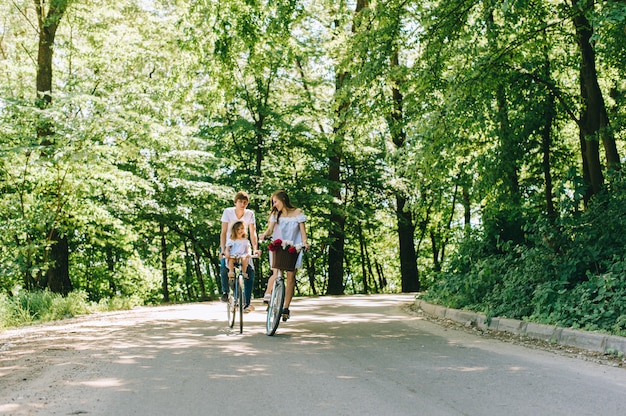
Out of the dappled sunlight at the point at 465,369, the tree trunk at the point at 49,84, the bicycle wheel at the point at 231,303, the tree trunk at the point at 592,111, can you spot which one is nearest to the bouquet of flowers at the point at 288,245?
the bicycle wheel at the point at 231,303

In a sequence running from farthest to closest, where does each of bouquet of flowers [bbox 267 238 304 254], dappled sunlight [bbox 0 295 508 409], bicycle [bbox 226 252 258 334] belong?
bicycle [bbox 226 252 258 334]
bouquet of flowers [bbox 267 238 304 254]
dappled sunlight [bbox 0 295 508 409]

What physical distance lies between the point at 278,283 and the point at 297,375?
3.23 meters

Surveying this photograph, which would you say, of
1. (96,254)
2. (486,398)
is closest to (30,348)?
(486,398)

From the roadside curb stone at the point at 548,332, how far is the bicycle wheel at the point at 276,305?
345 centimetres

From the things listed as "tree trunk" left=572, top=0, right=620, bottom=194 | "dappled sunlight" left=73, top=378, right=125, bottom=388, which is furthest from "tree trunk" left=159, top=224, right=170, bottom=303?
"dappled sunlight" left=73, top=378, right=125, bottom=388

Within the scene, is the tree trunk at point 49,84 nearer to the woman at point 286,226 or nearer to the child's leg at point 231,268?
the child's leg at point 231,268

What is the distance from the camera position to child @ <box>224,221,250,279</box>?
9.66m

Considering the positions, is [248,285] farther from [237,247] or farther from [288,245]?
[288,245]

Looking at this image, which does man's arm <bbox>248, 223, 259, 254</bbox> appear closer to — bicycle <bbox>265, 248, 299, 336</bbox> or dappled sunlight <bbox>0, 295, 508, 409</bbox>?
bicycle <bbox>265, 248, 299, 336</bbox>

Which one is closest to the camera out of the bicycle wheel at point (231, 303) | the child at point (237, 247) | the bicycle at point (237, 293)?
the bicycle at point (237, 293)

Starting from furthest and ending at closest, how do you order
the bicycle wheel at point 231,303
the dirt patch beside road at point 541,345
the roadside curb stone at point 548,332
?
1. the bicycle wheel at point 231,303
2. the roadside curb stone at point 548,332
3. the dirt patch beside road at point 541,345

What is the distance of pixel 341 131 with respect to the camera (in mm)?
14539

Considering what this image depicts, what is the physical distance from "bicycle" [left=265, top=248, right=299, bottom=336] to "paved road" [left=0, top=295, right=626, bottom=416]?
265 millimetres

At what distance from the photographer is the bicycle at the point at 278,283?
29.6 feet
